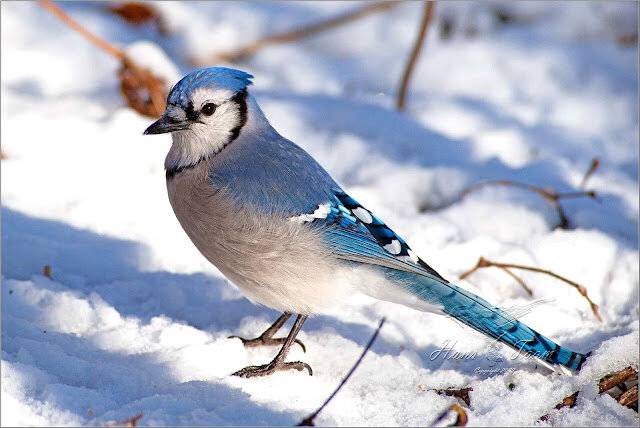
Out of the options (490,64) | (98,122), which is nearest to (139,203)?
(98,122)

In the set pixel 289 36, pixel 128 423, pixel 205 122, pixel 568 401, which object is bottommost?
pixel 128 423

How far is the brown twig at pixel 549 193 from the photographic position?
3.29m

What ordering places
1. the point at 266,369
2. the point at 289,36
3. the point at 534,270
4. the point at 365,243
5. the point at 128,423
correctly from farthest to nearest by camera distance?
the point at 289,36, the point at 534,270, the point at 365,243, the point at 266,369, the point at 128,423

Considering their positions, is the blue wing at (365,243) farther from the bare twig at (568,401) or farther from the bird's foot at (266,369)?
the bare twig at (568,401)

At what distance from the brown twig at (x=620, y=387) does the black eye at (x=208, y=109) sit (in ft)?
4.09

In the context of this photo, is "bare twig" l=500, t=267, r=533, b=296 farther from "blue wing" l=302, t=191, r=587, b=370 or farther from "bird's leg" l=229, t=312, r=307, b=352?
"bird's leg" l=229, t=312, r=307, b=352

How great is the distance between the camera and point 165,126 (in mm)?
2428

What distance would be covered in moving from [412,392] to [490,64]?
292cm

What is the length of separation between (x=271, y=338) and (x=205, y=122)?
685 mm

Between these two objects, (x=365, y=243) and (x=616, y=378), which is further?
(x=365, y=243)

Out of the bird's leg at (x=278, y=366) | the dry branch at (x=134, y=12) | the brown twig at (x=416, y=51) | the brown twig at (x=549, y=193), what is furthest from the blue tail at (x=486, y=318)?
the dry branch at (x=134, y=12)

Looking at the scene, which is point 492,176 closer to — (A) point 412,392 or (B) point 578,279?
(B) point 578,279

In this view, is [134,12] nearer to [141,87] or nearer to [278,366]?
[141,87]

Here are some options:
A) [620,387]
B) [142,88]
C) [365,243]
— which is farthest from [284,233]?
[142,88]
